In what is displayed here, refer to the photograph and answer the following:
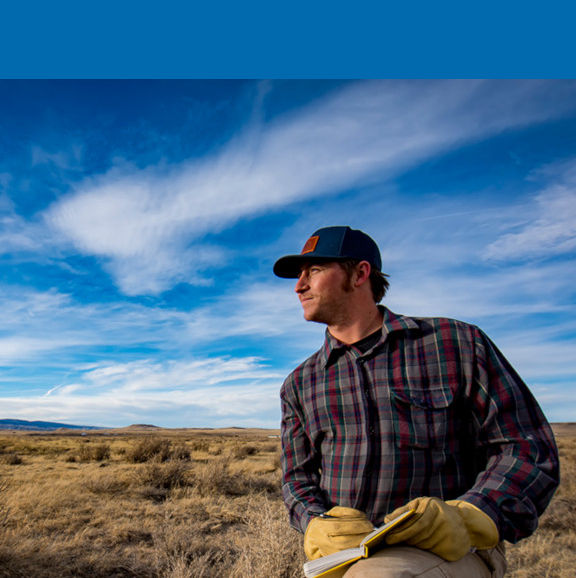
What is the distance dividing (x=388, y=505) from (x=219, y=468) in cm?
959

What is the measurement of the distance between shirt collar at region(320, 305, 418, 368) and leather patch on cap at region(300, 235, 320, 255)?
50cm

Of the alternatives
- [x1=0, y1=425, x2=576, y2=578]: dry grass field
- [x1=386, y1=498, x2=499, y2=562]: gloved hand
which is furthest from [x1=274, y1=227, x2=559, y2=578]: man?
[x1=0, y1=425, x2=576, y2=578]: dry grass field

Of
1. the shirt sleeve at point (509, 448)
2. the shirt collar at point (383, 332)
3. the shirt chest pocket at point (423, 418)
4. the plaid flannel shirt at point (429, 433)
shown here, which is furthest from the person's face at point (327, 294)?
the shirt sleeve at point (509, 448)

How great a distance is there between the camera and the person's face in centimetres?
256

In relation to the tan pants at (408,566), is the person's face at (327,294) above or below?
above

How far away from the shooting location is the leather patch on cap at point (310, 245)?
8.66ft

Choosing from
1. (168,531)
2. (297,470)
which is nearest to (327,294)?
(297,470)

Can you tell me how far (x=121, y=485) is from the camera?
34.5 feet

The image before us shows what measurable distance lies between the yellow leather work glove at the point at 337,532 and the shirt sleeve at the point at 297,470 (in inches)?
9.9

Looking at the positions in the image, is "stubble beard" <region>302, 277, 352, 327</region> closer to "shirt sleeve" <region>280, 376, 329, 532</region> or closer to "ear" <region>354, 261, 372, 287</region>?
"ear" <region>354, 261, 372, 287</region>

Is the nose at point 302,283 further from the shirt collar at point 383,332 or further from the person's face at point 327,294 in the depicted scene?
the shirt collar at point 383,332

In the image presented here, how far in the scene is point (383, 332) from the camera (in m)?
2.45

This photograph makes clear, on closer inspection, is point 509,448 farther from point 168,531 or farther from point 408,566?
point 168,531

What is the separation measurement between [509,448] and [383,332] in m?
0.78
